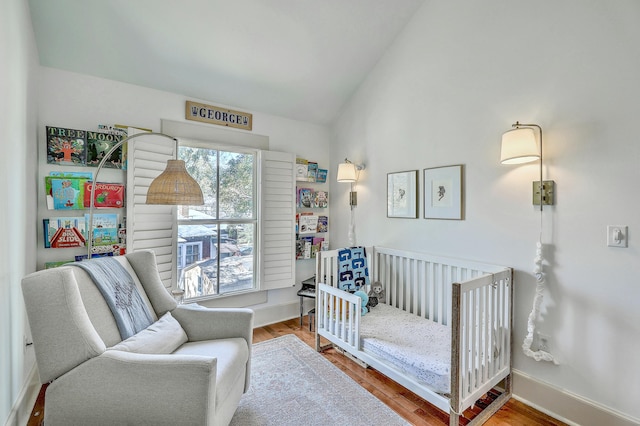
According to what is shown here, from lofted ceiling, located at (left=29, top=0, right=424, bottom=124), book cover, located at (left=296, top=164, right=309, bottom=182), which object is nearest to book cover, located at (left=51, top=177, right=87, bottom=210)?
lofted ceiling, located at (left=29, top=0, right=424, bottom=124)

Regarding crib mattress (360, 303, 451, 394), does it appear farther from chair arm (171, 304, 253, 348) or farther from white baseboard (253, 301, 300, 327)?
A: white baseboard (253, 301, 300, 327)

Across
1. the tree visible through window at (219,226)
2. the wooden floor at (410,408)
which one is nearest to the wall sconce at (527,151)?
the wooden floor at (410,408)

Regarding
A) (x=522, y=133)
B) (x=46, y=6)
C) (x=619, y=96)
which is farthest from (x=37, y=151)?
(x=619, y=96)

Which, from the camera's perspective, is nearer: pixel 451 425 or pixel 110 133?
pixel 451 425

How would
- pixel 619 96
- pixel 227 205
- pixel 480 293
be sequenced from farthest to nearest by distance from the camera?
pixel 227 205, pixel 480 293, pixel 619 96

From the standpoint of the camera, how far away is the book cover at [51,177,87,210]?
2170 mm

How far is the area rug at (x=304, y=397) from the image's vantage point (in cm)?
179

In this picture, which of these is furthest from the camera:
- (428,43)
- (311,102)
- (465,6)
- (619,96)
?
(311,102)

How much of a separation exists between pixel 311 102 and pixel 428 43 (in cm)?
128

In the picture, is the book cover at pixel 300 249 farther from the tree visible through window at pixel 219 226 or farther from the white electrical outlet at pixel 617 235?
the white electrical outlet at pixel 617 235

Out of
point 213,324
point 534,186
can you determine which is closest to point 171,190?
point 213,324

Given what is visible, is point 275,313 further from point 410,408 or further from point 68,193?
point 68,193

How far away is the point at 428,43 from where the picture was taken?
258cm

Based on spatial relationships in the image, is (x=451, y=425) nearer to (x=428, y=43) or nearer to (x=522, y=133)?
(x=522, y=133)
